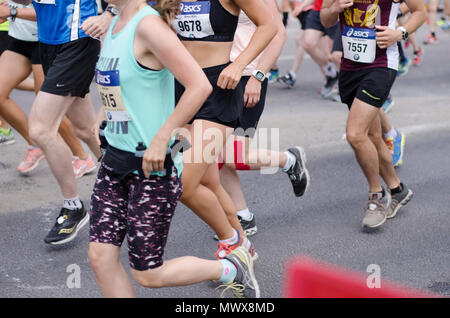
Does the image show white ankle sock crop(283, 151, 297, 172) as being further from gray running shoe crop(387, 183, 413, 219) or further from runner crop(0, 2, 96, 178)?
runner crop(0, 2, 96, 178)

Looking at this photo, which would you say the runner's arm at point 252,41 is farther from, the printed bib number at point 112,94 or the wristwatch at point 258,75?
the printed bib number at point 112,94

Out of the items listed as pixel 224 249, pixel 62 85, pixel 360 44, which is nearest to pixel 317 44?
pixel 360 44

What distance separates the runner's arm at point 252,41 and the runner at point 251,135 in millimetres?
354

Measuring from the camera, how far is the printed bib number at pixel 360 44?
4668 mm

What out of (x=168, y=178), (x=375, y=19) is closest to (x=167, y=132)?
(x=168, y=178)

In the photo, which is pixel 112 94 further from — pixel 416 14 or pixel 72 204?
pixel 416 14

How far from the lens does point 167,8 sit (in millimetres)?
2873

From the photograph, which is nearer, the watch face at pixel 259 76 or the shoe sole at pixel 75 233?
the watch face at pixel 259 76

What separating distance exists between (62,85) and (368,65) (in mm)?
1986

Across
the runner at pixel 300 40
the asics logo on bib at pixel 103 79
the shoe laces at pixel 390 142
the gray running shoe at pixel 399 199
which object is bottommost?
the runner at pixel 300 40

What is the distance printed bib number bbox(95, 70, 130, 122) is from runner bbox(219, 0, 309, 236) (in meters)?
1.20

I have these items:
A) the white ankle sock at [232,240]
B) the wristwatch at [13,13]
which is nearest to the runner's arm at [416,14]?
the white ankle sock at [232,240]

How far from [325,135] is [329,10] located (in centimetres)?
257

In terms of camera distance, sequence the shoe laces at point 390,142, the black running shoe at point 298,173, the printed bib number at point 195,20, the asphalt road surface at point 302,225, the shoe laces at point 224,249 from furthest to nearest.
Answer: the shoe laces at point 390,142, the black running shoe at point 298,173, the asphalt road surface at point 302,225, the shoe laces at point 224,249, the printed bib number at point 195,20
